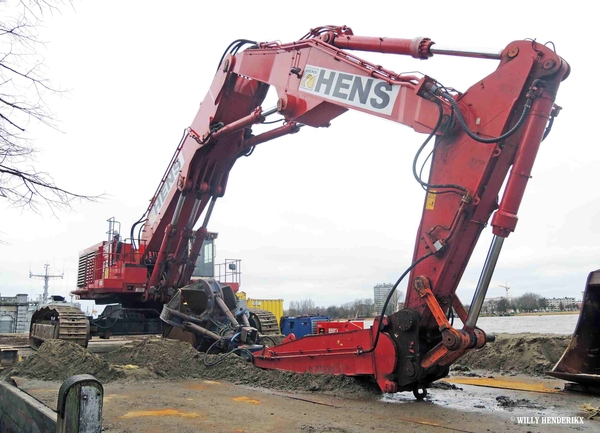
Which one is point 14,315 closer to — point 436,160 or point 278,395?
point 278,395

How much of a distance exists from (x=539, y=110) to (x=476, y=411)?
3223 mm

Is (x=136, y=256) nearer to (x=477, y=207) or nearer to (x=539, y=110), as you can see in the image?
(x=477, y=207)

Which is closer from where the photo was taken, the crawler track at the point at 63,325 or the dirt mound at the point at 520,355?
the dirt mound at the point at 520,355

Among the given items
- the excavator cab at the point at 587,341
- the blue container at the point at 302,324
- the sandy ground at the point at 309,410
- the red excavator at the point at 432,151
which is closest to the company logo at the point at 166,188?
the red excavator at the point at 432,151

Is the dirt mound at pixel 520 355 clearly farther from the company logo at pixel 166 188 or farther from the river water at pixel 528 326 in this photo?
the company logo at pixel 166 188

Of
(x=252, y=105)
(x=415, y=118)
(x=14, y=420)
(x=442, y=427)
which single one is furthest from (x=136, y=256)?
(x=442, y=427)

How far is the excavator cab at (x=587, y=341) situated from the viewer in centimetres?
695

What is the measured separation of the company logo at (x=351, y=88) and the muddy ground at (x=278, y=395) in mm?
3467

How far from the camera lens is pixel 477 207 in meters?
5.80

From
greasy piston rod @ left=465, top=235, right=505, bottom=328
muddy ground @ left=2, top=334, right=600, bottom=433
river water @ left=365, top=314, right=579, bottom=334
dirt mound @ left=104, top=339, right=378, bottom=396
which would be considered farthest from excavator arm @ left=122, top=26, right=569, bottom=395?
river water @ left=365, top=314, right=579, bottom=334

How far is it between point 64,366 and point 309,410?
433cm

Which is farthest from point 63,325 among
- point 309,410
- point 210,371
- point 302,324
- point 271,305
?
point 271,305

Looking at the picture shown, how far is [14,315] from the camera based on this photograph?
3591cm

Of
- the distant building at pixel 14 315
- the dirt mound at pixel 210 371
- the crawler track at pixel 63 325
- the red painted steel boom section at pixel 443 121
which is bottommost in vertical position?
the distant building at pixel 14 315
